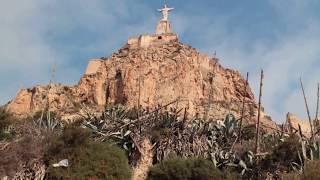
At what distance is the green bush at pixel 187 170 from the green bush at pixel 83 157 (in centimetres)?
155

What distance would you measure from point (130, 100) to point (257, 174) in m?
32.9

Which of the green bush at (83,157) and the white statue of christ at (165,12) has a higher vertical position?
the white statue of christ at (165,12)

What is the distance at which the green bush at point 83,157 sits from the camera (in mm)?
27750

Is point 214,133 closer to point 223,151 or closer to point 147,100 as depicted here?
point 223,151

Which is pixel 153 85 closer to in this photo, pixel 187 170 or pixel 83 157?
pixel 83 157

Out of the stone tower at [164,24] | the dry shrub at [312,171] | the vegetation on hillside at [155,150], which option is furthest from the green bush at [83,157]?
the stone tower at [164,24]


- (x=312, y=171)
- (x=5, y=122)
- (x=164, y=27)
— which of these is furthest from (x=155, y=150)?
(x=164, y=27)

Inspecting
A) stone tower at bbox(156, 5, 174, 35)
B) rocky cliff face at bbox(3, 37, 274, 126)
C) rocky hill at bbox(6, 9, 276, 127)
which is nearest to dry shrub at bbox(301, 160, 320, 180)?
rocky hill at bbox(6, 9, 276, 127)

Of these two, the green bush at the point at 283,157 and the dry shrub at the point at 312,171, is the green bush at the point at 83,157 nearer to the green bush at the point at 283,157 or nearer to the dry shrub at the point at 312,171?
the green bush at the point at 283,157

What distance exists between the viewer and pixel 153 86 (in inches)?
2400

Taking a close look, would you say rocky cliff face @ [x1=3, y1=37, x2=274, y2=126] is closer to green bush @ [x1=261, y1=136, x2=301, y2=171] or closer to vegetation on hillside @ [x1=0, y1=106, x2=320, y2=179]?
vegetation on hillside @ [x1=0, y1=106, x2=320, y2=179]

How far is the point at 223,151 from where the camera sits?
29938 mm

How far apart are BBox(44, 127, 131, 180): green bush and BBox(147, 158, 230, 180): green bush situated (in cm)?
155

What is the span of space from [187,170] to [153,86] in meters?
33.0
